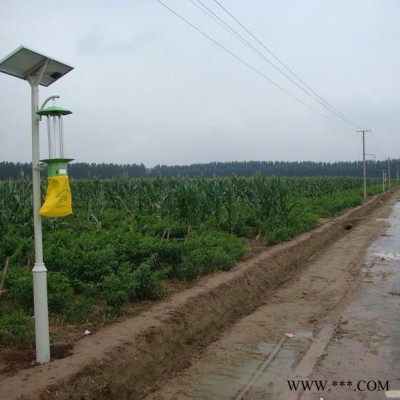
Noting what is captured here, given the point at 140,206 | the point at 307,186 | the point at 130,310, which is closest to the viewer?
the point at 130,310

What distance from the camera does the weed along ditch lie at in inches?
162

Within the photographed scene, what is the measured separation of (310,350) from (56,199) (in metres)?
3.56

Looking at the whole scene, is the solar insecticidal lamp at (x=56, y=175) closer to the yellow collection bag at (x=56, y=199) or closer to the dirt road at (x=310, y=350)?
the yellow collection bag at (x=56, y=199)

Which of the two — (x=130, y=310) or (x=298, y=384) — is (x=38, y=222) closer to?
(x=130, y=310)

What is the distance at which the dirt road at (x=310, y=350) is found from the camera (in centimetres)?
459

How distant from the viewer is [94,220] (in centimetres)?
1323

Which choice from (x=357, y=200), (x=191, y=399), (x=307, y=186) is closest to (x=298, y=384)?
(x=191, y=399)

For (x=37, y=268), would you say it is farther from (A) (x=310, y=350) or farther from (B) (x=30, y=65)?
(A) (x=310, y=350)

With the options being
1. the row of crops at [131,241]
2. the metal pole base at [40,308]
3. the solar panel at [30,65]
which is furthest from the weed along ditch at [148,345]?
the solar panel at [30,65]

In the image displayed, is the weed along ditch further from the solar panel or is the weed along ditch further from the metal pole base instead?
the solar panel

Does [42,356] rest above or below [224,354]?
above

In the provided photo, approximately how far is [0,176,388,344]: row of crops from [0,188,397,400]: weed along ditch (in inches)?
19.7

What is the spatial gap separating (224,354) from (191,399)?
133 centimetres

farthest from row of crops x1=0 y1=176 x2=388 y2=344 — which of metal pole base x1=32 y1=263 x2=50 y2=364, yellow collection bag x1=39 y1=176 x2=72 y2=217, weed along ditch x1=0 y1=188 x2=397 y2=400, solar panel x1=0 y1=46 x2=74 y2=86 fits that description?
solar panel x1=0 y1=46 x2=74 y2=86
